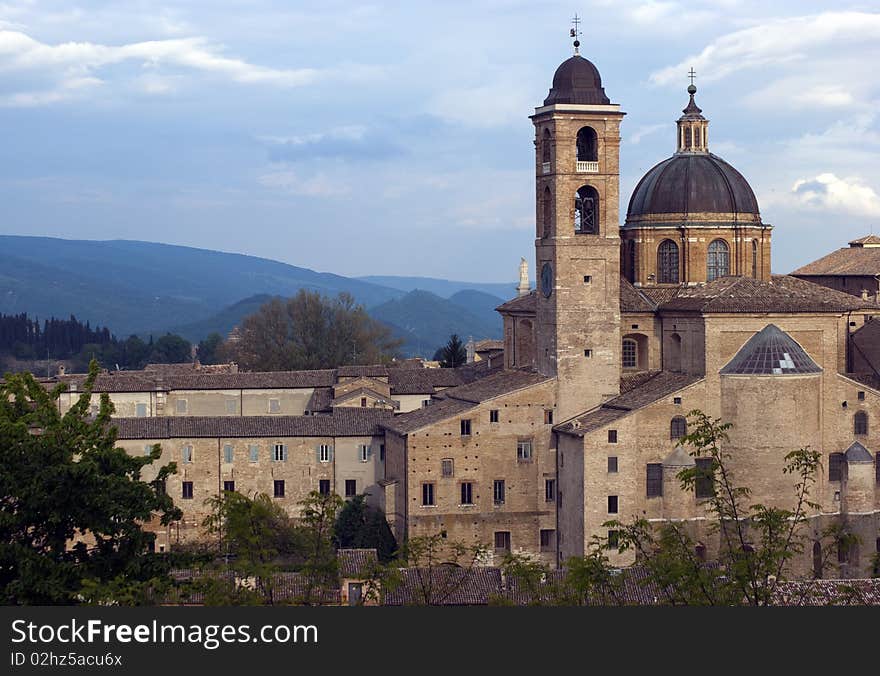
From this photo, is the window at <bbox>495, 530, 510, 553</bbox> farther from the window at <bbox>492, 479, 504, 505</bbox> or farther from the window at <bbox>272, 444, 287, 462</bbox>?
the window at <bbox>272, 444, 287, 462</bbox>

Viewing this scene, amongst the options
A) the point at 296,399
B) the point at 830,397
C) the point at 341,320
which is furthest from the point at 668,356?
the point at 341,320

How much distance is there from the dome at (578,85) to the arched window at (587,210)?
2.72 meters

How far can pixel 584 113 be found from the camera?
48312 millimetres

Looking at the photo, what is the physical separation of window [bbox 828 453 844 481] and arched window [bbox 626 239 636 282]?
31.3 ft

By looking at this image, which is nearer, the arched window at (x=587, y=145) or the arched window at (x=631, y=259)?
the arched window at (x=587, y=145)

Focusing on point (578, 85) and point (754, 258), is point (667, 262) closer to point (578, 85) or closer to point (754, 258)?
point (754, 258)

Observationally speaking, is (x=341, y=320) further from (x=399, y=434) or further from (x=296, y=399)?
(x=399, y=434)

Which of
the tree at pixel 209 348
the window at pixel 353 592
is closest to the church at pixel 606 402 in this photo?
the window at pixel 353 592

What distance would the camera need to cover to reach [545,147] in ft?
162

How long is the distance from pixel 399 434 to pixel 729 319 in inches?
409

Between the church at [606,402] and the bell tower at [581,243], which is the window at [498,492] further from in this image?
the bell tower at [581,243]

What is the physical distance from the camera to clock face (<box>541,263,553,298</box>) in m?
49.0

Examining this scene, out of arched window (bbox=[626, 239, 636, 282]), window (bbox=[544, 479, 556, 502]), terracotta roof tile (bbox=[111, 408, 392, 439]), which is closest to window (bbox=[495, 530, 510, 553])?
window (bbox=[544, 479, 556, 502])

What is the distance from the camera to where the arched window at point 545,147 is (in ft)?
161
